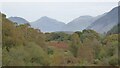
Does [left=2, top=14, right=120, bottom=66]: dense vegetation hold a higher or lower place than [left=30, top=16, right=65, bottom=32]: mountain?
higher

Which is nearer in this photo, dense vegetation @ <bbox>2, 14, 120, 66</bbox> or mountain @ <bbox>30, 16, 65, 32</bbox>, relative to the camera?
dense vegetation @ <bbox>2, 14, 120, 66</bbox>

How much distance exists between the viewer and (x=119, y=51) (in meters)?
29.4

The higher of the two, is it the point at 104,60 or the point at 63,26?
the point at 104,60

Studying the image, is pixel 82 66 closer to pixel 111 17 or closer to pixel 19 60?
pixel 19 60

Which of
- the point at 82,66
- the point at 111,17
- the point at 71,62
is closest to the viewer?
the point at 82,66

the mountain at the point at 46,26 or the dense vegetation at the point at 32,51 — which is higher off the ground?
the dense vegetation at the point at 32,51

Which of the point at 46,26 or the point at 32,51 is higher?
the point at 32,51

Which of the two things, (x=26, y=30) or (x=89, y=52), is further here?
(x=89, y=52)

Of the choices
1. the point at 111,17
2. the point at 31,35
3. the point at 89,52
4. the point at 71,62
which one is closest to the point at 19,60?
the point at 31,35

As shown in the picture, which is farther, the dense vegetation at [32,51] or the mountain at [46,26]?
the mountain at [46,26]

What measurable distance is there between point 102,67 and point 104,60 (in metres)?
2.57

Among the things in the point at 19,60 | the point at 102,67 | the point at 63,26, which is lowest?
the point at 63,26

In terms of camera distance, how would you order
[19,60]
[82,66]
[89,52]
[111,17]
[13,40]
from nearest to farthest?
[19,60] < [13,40] < [82,66] < [89,52] < [111,17]

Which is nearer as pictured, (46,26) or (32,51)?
(32,51)
